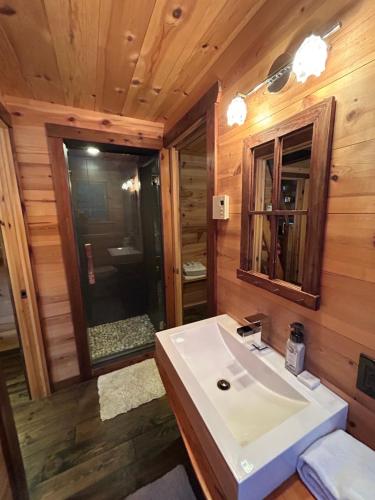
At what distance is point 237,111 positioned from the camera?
99 centimetres

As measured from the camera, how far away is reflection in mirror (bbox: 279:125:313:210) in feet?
2.47

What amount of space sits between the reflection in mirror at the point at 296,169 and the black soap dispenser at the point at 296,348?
1.51ft

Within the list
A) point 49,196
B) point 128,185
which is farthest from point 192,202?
point 49,196

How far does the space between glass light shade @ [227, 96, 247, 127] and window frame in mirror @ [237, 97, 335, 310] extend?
4.2 inches

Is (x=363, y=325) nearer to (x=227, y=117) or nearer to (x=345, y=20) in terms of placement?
(x=345, y=20)

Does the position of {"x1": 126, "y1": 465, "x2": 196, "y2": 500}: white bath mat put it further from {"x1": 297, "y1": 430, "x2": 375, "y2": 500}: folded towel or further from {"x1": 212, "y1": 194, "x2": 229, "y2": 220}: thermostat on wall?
{"x1": 212, "y1": 194, "x2": 229, "y2": 220}: thermostat on wall

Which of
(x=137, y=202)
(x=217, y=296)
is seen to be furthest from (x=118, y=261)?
(x=217, y=296)

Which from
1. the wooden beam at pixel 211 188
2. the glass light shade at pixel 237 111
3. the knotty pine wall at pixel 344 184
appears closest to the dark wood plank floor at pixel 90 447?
the wooden beam at pixel 211 188

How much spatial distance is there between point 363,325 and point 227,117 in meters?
1.06

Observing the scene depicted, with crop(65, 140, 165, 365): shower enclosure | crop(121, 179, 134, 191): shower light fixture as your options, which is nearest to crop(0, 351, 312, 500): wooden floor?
crop(65, 140, 165, 365): shower enclosure

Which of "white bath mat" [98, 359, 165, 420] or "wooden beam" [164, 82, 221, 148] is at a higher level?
"wooden beam" [164, 82, 221, 148]

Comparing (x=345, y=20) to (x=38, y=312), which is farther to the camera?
(x=38, y=312)

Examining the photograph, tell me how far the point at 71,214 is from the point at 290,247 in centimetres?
159

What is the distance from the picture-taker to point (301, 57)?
0.68 m
